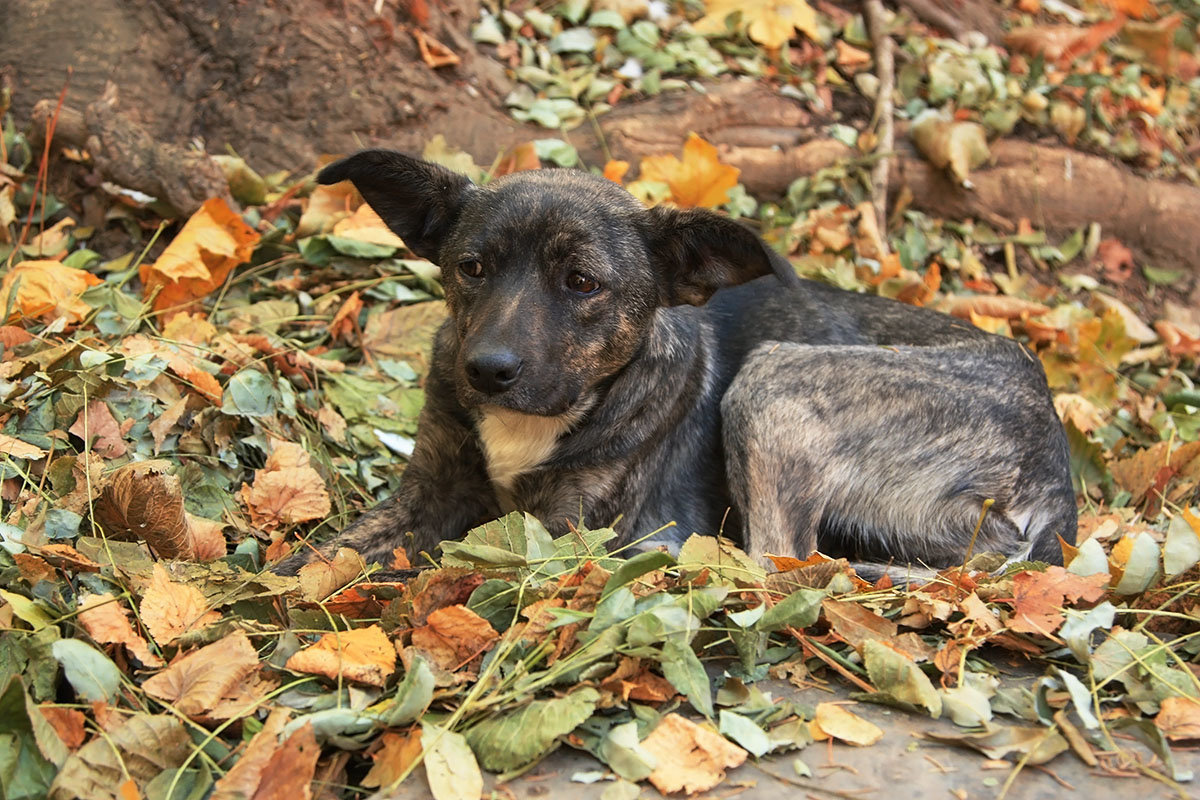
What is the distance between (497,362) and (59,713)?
164 cm

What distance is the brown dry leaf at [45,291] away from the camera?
15.0 ft

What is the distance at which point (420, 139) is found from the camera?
20.2ft

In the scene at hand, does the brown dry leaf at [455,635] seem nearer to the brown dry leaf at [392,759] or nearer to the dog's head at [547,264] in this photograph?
the brown dry leaf at [392,759]

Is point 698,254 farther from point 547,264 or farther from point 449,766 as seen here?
point 449,766

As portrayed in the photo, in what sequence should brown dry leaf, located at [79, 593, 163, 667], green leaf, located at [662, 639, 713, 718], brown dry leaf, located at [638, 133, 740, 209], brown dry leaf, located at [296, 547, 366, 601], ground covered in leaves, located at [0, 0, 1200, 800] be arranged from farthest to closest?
1. brown dry leaf, located at [638, 133, 740, 209]
2. brown dry leaf, located at [296, 547, 366, 601]
3. brown dry leaf, located at [79, 593, 163, 667]
4. green leaf, located at [662, 639, 713, 718]
5. ground covered in leaves, located at [0, 0, 1200, 800]

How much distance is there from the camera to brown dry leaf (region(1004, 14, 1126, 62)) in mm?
7766

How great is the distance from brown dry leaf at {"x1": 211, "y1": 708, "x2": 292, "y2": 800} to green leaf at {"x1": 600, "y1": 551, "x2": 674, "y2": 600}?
0.94 meters

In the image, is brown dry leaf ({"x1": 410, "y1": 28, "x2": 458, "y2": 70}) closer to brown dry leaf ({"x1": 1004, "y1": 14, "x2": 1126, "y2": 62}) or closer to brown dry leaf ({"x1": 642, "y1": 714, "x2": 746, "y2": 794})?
brown dry leaf ({"x1": 1004, "y1": 14, "x2": 1126, "y2": 62})

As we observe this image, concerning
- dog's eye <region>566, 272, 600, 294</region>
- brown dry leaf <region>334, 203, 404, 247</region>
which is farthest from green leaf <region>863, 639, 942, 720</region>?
brown dry leaf <region>334, 203, 404, 247</region>

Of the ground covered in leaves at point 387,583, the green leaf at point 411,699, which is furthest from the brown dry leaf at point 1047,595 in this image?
the green leaf at point 411,699

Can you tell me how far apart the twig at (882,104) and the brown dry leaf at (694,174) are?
1092mm

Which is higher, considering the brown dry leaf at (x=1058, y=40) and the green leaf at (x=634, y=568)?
the brown dry leaf at (x=1058, y=40)

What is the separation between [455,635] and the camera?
2996mm

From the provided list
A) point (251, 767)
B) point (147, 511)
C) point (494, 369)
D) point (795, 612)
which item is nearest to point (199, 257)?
point (147, 511)
